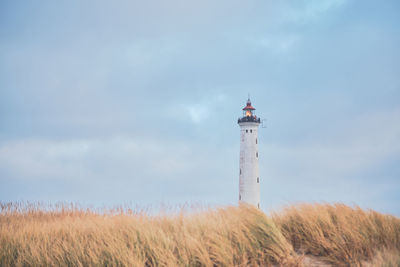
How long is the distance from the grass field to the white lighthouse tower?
86.8ft

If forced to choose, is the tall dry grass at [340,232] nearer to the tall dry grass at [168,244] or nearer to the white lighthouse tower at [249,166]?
the tall dry grass at [168,244]

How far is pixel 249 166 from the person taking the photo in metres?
36.3

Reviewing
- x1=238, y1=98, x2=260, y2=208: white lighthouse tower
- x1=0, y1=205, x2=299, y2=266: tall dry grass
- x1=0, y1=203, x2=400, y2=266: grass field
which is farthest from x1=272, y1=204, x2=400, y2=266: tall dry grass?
x1=238, y1=98, x2=260, y2=208: white lighthouse tower

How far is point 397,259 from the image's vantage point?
22.0 ft

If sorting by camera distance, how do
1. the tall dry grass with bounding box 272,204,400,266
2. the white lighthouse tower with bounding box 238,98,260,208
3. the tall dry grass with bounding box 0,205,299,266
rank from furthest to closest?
the white lighthouse tower with bounding box 238,98,260,208 → the tall dry grass with bounding box 272,204,400,266 → the tall dry grass with bounding box 0,205,299,266

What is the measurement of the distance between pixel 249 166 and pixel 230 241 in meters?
29.2

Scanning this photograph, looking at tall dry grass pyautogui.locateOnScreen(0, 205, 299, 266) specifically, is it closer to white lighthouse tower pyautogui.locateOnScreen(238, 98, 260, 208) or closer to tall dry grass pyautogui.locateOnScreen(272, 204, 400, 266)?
tall dry grass pyautogui.locateOnScreen(272, 204, 400, 266)

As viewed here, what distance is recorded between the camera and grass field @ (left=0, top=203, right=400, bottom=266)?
285 inches

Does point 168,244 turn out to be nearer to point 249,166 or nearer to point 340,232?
point 340,232

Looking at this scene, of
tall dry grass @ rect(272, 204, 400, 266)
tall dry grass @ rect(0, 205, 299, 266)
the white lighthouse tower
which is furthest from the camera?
the white lighthouse tower

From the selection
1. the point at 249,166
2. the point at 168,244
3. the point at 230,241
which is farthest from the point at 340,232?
the point at 249,166

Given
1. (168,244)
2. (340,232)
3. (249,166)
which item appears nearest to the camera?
(168,244)

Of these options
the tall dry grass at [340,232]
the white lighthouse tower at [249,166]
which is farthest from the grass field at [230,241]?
the white lighthouse tower at [249,166]

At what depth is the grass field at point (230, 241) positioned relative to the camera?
23.8 feet
